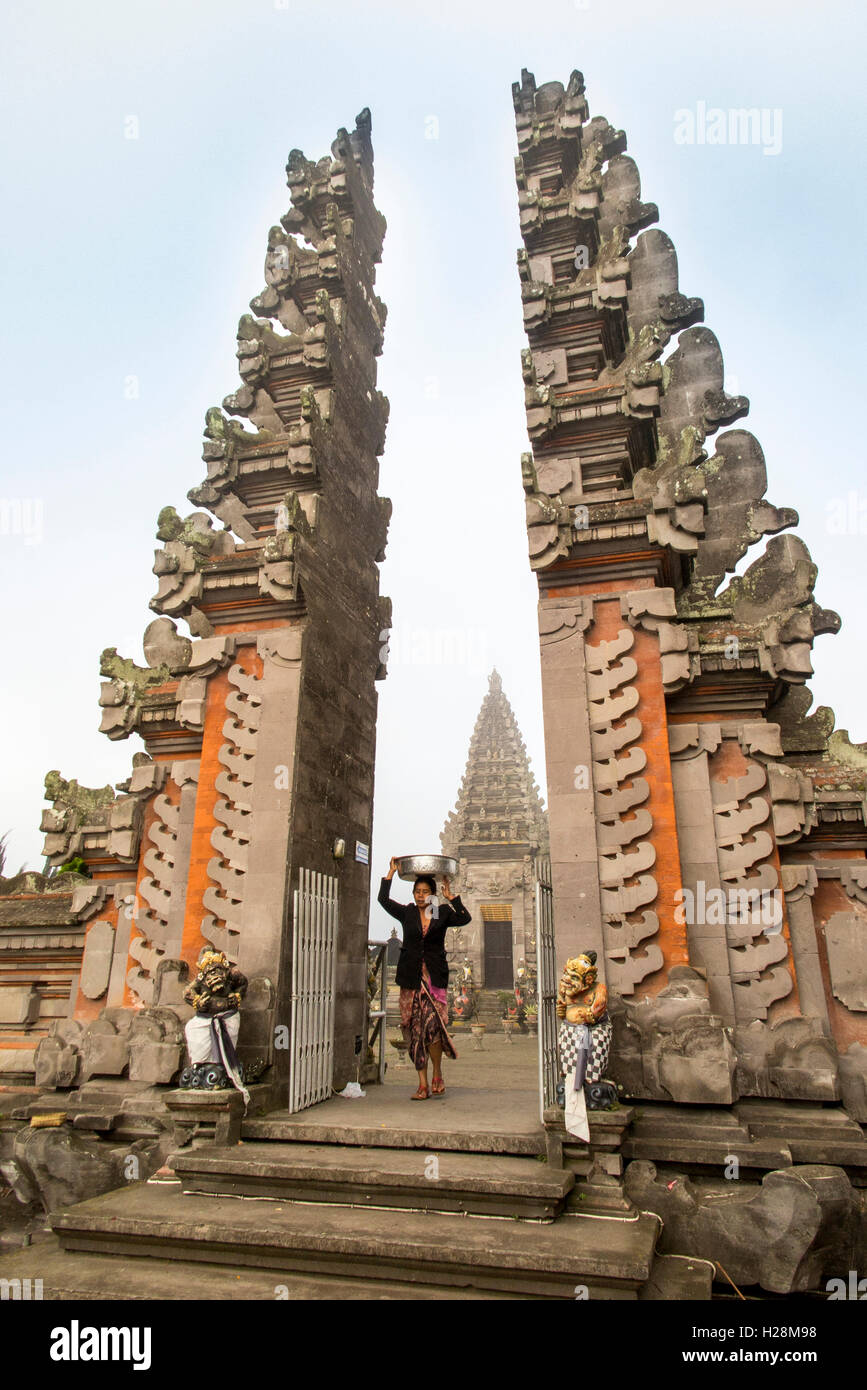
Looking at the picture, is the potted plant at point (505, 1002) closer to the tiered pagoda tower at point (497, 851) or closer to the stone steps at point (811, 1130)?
the tiered pagoda tower at point (497, 851)

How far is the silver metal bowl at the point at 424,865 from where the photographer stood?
340 inches

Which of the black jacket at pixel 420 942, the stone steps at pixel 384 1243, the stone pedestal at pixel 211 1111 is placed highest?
the black jacket at pixel 420 942

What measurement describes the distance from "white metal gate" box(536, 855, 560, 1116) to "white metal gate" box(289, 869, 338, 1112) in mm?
2346

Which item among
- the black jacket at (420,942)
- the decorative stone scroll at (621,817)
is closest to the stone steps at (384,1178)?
the decorative stone scroll at (621,817)

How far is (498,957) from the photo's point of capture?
3484 centimetres

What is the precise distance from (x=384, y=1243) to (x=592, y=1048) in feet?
6.16

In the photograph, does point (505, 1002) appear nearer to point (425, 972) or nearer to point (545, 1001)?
point (425, 972)

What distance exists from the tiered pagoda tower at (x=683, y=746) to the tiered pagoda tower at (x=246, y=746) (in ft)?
8.95

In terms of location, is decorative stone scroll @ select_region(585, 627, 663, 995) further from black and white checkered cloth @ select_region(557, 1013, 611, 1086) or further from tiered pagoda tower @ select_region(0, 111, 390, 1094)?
tiered pagoda tower @ select_region(0, 111, 390, 1094)

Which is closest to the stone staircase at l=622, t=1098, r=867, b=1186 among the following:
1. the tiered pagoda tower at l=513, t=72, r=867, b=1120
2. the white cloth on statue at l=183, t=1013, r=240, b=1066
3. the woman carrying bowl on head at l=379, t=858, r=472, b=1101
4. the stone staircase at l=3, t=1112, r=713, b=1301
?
the tiered pagoda tower at l=513, t=72, r=867, b=1120

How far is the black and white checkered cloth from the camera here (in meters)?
5.68
